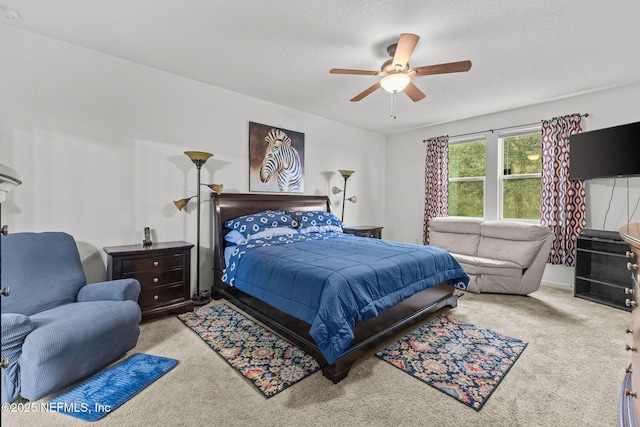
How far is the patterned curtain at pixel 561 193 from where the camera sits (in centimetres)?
407

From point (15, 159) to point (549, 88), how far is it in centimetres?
577

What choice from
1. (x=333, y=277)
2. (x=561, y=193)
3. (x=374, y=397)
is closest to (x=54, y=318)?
(x=333, y=277)

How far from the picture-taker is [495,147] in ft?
16.1

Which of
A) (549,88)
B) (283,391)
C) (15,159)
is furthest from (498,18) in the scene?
(15,159)

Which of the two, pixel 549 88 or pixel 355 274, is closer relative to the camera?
pixel 355 274

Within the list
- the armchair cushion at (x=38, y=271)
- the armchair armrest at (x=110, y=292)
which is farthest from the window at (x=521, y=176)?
the armchair cushion at (x=38, y=271)

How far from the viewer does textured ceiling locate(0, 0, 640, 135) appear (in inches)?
92.3

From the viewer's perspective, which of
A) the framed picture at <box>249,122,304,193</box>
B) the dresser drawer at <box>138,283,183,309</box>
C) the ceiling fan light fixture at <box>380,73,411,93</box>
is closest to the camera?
the ceiling fan light fixture at <box>380,73,411,93</box>

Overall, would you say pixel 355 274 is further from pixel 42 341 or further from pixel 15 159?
pixel 15 159

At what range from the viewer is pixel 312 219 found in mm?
4293

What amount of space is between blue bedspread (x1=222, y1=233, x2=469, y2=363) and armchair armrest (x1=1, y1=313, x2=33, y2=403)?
1509mm

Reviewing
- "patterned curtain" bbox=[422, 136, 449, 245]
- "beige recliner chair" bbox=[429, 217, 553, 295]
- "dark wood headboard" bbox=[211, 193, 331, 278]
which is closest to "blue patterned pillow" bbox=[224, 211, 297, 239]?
"dark wood headboard" bbox=[211, 193, 331, 278]

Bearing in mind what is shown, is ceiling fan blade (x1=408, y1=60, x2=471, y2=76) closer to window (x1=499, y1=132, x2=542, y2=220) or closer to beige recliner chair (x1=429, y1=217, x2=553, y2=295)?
beige recliner chair (x1=429, y1=217, x2=553, y2=295)

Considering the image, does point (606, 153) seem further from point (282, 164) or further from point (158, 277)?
point (158, 277)
